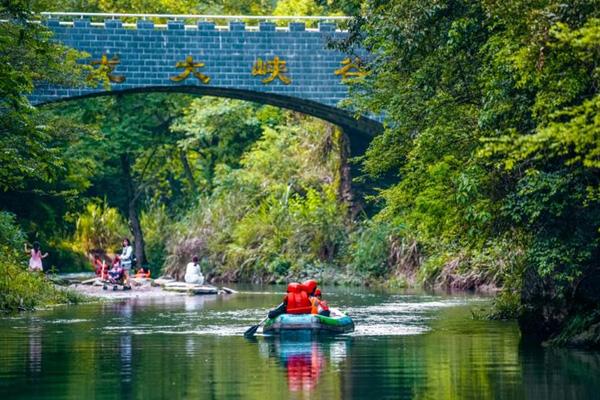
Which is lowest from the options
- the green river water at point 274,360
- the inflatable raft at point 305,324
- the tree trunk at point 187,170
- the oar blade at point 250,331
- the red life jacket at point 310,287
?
the green river water at point 274,360

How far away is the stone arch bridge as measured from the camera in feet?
135

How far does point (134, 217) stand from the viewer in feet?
182

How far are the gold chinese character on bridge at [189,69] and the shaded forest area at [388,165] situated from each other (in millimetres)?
3282

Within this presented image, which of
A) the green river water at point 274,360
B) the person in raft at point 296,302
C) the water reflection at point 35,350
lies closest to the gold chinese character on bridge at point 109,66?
the green river water at point 274,360

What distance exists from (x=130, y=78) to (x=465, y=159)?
2009cm

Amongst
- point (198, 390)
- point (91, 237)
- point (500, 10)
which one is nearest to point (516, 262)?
point (500, 10)

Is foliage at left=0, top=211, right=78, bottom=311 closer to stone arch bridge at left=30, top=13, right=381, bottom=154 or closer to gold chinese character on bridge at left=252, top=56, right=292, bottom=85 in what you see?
stone arch bridge at left=30, top=13, right=381, bottom=154

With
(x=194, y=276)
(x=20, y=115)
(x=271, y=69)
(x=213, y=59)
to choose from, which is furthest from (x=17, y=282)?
(x=271, y=69)

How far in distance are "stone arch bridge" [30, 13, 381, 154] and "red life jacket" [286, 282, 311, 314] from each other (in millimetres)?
16638

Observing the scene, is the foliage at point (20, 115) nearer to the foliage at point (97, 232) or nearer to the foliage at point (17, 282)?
the foliage at point (17, 282)

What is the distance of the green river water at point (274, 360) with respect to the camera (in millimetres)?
16547

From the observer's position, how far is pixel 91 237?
190 feet

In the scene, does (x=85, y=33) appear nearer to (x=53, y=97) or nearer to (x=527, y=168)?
(x=53, y=97)

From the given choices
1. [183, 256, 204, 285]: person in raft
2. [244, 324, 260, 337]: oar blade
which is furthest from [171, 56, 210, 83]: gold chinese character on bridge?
[244, 324, 260, 337]: oar blade
